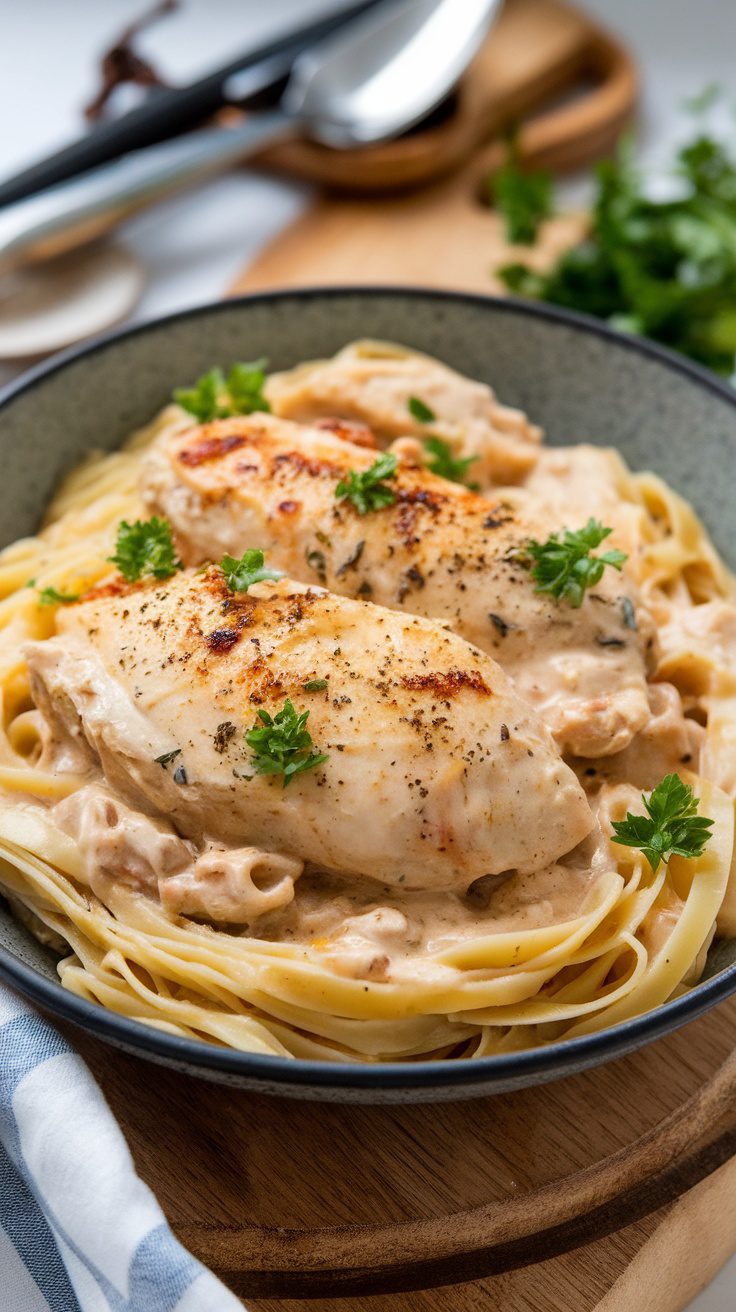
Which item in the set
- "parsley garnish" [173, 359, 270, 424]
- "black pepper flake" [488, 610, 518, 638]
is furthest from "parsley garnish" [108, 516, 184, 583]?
"black pepper flake" [488, 610, 518, 638]

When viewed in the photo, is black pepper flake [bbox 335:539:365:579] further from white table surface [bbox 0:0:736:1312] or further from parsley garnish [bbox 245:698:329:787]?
white table surface [bbox 0:0:736:1312]

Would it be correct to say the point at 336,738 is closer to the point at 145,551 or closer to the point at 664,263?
the point at 145,551

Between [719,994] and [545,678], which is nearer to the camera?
[719,994]

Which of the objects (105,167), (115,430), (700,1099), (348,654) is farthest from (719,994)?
(105,167)

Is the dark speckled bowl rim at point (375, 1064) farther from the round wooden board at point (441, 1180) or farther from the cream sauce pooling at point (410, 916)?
the round wooden board at point (441, 1180)

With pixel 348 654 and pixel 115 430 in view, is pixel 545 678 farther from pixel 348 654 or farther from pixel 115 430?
pixel 115 430

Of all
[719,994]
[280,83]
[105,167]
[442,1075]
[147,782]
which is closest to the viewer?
[442,1075]

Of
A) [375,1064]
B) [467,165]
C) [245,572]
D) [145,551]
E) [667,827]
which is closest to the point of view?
[375,1064]

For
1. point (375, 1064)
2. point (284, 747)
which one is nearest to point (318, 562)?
point (284, 747)
